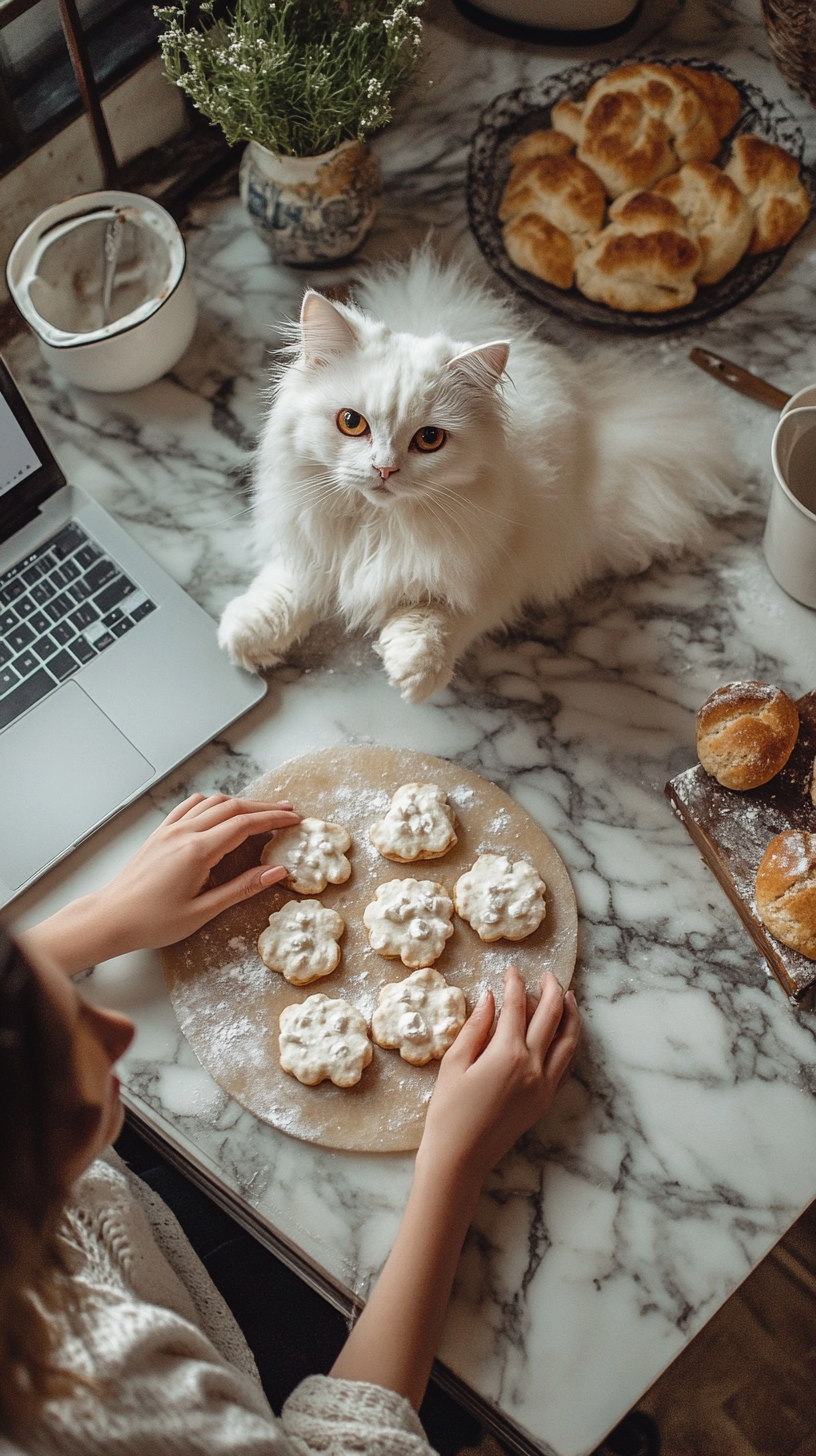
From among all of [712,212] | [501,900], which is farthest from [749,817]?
[712,212]

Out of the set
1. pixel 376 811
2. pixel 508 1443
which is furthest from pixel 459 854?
pixel 508 1443

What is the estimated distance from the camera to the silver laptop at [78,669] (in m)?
0.94

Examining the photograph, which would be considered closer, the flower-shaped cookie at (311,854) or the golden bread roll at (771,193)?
the flower-shaped cookie at (311,854)

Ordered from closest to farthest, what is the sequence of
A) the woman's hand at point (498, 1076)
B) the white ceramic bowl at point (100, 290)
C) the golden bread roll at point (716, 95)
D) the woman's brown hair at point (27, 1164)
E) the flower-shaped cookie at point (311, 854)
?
the woman's brown hair at point (27, 1164) < the woman's hand at point (498, 1076) < the flower-shaped cookie at point (311, 854) < the white ceramic bowl at point (100, 290) < the golden bread roll at point (716, 95)

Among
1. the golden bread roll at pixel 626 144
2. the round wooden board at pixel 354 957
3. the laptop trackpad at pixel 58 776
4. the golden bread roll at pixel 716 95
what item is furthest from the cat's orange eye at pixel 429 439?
the golden bread roll at pixel 716 95

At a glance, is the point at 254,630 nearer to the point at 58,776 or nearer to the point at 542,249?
the point at 58,776

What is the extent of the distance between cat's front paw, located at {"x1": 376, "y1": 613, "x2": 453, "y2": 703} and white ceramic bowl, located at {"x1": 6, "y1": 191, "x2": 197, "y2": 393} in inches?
16.2

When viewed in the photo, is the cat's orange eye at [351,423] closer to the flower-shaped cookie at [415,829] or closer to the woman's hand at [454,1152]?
the flower-shaped cookie at [415,829]

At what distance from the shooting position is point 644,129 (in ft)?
3.69

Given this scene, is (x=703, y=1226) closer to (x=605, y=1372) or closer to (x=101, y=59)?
(x=605, y=1372)

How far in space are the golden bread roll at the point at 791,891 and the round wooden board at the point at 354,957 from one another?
17 centimetres

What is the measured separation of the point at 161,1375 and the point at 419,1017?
1.05 feet

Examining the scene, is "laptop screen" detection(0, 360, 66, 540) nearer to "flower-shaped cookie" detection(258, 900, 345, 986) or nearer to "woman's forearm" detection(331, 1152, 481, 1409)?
"flower-shaped cookie" detection(258, 900, 345, 986)

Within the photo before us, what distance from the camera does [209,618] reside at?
39.9 inches
